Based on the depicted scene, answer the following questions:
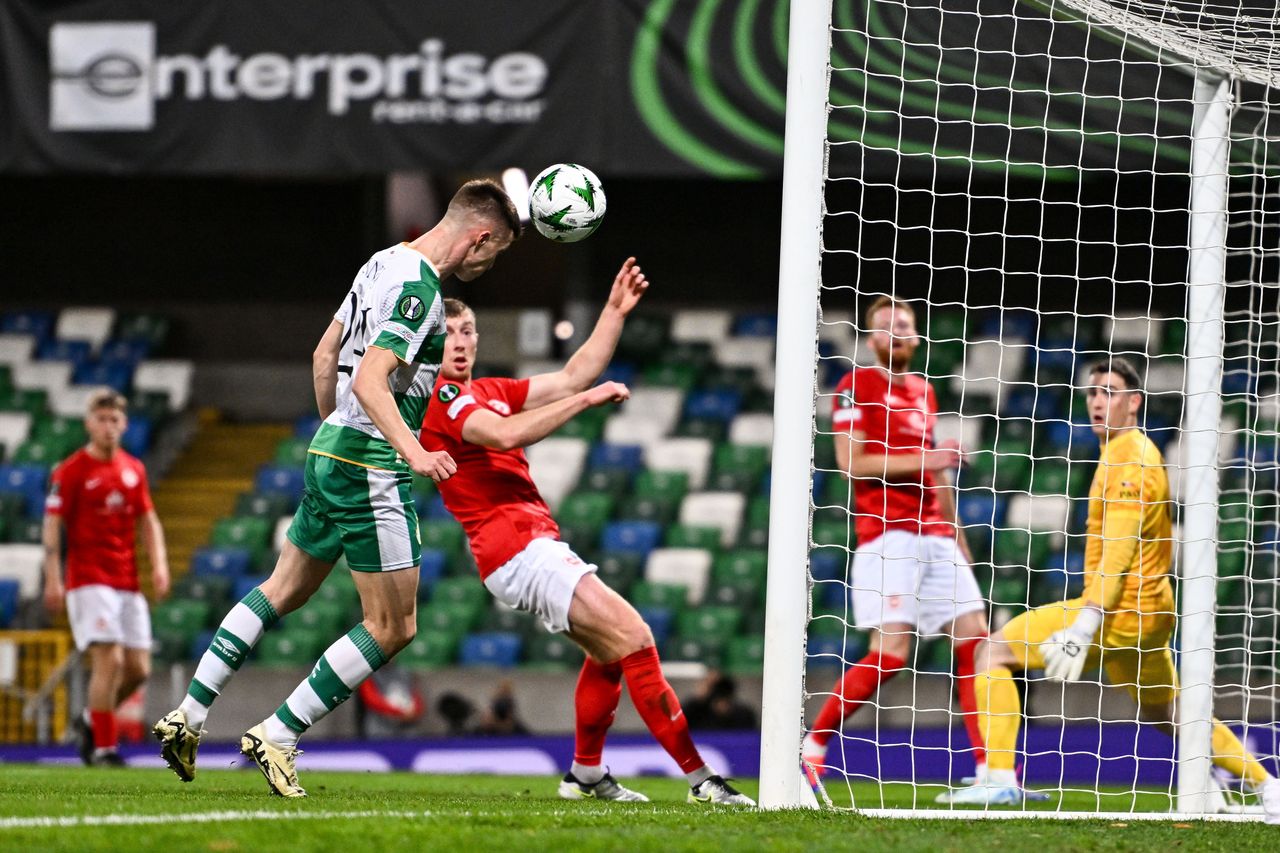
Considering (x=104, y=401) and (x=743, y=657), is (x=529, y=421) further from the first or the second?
(x=743, y=657)

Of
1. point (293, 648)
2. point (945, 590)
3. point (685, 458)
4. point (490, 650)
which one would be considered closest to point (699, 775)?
point (945, 590)

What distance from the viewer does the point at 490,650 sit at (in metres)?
12.7

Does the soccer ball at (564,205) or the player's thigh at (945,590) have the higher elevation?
the soccer ball at (564,205)

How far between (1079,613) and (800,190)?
2.62 m

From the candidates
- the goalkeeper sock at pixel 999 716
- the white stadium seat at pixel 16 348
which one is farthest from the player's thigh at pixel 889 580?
the white stadium seat at pixel 16 348

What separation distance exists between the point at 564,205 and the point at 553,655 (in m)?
7.09

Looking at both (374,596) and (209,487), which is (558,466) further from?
(374,596)

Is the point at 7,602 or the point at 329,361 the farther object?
the point at 7,602

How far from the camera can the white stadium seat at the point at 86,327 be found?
685 inches

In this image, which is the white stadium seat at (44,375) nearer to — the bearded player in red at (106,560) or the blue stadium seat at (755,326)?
the blue stadium seat at (755,326)

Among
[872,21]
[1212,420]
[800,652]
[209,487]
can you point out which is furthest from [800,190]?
[209,487]

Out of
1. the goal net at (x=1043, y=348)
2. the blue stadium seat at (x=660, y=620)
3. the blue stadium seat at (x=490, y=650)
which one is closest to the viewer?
the goal net at (x=1043, y=348)

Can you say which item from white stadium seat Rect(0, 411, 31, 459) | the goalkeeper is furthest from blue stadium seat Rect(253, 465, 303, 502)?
the goalkeeper

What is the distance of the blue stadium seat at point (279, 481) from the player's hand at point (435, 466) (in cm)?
1039
